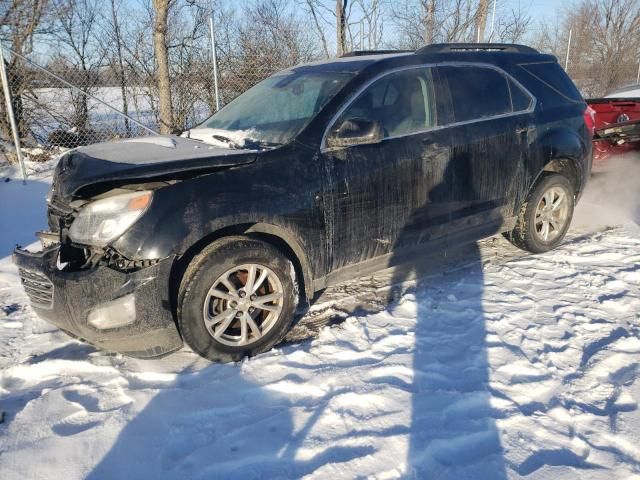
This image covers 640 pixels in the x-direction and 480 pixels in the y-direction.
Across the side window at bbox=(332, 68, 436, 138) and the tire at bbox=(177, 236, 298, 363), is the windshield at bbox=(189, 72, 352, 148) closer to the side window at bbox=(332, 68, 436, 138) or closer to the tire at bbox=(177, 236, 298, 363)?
the side window at bbox=(332, 68, 436, 138)

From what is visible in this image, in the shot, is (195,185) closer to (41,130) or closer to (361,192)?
(361,192)

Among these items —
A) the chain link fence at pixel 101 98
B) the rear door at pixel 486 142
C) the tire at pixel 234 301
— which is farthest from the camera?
the chain link fence at pixel 101 98

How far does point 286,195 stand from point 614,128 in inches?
212

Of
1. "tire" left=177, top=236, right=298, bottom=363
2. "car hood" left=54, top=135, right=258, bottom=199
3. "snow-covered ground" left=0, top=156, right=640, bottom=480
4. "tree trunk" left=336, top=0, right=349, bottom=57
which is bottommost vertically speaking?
"snow-covered ground" left=0, top=156, right=640, bottom=480

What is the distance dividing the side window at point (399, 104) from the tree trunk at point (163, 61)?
565 centimetres

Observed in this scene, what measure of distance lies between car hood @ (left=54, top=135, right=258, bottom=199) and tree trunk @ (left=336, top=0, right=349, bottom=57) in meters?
8.60

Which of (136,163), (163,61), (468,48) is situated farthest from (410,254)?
(163,61)

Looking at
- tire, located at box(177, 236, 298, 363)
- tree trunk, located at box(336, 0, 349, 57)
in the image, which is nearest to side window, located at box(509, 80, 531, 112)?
tire, located at box(177, 236, 298, 363)

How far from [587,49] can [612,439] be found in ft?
67.9

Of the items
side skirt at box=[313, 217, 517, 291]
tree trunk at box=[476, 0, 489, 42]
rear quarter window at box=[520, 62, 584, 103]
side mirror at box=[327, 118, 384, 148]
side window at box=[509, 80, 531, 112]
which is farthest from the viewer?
tree trunk at box=[476, 0, 489, 42]

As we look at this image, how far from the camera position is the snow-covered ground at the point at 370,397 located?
7.41 feet

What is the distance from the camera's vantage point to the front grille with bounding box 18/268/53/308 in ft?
9.48

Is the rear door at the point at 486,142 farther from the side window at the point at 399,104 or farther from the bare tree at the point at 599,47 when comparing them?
the bare tree at the point at 599,47

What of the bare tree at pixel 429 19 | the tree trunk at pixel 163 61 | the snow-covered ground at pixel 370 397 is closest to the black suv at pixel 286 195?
the snow-covered ground at pixel 370 397
